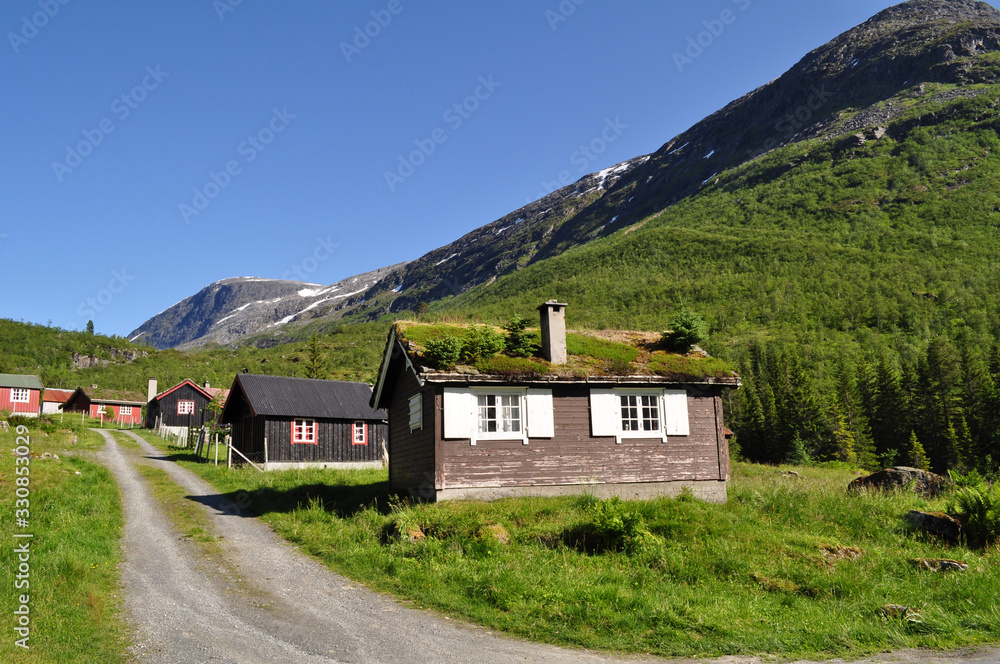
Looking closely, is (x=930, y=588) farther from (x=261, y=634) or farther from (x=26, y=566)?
(x=26, y=566)

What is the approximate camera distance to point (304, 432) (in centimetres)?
3400

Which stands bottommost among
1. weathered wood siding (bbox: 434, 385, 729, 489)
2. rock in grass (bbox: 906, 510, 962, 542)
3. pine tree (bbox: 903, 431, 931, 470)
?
pine tree (bbox: 903, 431, 931, 470)

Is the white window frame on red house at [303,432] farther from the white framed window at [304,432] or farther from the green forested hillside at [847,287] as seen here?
the green forested hillside at [847,287]

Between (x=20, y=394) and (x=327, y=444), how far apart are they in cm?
4726

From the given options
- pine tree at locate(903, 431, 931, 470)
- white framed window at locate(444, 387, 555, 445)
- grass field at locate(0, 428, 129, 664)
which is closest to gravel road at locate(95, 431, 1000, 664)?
grass field at locate(0, 428, 129, 664)

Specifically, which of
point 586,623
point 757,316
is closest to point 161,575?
point 586,623

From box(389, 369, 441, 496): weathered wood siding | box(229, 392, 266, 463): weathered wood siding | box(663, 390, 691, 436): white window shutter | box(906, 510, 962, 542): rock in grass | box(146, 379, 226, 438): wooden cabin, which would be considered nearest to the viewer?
box(906, 510, 962, 542): rock in grass

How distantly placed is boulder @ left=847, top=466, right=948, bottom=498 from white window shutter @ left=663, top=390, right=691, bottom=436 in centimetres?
558

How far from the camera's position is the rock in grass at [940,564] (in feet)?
40.2

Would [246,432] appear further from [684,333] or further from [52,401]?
[52,401]

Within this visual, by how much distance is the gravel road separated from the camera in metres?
8.35

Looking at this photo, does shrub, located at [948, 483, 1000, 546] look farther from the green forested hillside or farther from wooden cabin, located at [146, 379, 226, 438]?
wooden cabin, located at [146, 379, 226, 438]

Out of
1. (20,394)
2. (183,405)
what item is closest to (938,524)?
(183,405)

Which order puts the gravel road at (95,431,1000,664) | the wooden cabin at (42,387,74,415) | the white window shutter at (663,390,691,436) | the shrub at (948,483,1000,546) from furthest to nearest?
1. the wooden cabin at (42,387,74,415)
2. the white window shutter at (663,390,691,436)
3. the shrub at (948,483,1000,546)
4. the gravel road at (95,431,1000,664)
